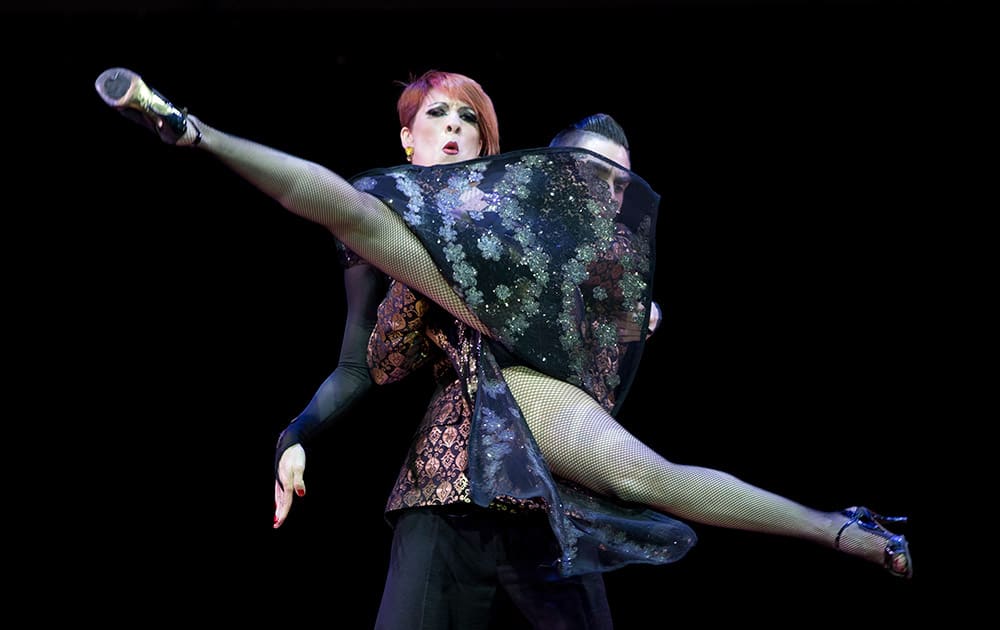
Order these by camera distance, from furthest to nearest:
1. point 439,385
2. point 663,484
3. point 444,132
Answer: point 444,132, point 439,385, point 663,484

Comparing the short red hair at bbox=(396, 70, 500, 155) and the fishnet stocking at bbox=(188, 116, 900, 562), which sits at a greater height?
the short red hair at bbox=(396, 70, 500, 155)

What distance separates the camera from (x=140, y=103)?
147 cm

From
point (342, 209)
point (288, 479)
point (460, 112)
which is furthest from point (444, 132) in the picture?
point (288, 479)

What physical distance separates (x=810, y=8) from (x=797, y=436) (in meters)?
1.04

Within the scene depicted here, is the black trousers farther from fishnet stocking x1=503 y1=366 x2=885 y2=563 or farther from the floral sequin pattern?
the floral sequin pattern

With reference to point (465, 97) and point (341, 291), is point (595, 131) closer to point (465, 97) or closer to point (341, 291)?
point (465, 97)

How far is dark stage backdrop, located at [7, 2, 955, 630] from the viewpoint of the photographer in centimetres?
286

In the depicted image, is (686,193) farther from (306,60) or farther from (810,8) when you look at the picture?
(306,60)

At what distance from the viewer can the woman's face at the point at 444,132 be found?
216 centimetres

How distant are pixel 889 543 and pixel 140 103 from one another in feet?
3.99

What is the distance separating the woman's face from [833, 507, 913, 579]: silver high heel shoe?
0.90 m

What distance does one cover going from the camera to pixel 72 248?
2.92 m

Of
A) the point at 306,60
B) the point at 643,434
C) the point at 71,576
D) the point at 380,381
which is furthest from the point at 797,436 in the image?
the point at 71,576

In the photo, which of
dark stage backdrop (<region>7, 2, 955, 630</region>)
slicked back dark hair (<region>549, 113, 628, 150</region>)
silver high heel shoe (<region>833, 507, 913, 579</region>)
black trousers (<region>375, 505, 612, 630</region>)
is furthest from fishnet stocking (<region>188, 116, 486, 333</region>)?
dark stage backdrop (<region>7, 2, 955, 630</region>)
